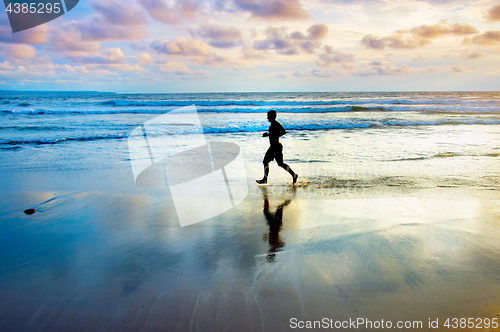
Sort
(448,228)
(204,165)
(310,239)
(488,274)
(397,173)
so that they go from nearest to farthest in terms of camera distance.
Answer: (488,274) → (310,239) → (448,228) → (397,173) → (204,165)

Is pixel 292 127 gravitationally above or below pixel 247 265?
above

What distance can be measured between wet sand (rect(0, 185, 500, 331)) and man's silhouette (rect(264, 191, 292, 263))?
1.0 inches

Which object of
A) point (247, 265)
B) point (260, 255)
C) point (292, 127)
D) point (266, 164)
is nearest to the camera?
point (247, 265)

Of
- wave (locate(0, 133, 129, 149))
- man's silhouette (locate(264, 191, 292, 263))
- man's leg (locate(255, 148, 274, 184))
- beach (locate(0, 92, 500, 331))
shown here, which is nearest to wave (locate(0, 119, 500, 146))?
wave (locate(0, 133, 129, 149))

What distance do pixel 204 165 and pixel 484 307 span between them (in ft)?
21.7

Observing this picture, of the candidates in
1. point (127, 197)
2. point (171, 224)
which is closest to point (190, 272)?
point (171, 224)

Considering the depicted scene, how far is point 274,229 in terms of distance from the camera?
3.98m

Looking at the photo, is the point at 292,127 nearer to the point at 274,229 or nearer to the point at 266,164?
the point at 266,164

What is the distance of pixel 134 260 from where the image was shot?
3172 millimetres

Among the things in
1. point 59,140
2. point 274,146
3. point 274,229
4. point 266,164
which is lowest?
point 274,229

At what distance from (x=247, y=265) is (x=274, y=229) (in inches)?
39.8

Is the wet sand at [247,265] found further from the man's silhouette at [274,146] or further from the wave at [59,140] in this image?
the wave at [59,140]

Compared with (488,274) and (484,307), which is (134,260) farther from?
(488,274)

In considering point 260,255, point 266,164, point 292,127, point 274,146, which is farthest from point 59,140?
point 260,255
